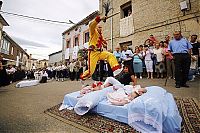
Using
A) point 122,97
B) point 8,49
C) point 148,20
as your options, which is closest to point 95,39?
point 122,97

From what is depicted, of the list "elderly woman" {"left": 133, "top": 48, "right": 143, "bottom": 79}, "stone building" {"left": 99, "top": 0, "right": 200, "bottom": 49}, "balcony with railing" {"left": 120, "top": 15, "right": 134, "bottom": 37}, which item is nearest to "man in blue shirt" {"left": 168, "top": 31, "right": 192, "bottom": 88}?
"elderly woman" {"left": 133, "top": 48, "right": 143, "bottom": 79}

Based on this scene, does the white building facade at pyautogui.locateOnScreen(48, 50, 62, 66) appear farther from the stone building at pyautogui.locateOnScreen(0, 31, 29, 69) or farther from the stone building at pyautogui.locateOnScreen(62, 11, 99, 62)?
the stone building at pyautogui.locateOnScreen(0, 31, 29, 69)

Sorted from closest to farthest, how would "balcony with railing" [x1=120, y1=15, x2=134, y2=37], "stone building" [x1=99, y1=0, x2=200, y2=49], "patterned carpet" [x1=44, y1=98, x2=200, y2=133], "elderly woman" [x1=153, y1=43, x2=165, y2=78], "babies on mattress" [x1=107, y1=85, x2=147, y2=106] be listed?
"patterned carpet" [x1=44, y1=98, x2=200, y2=133] < "babies on mattress" [x1=107, y1=85, x2=147, y2=106] < "elderly woman" [x1=153, y1=43, x2=165, y2=78] < "stone building" [x1=99, y1=0, x2=200, y2=49] < "balcony with railing" [x1=120, y1=15, x2=134, y2=37]

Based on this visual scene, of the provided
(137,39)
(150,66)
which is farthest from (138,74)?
(137,39)

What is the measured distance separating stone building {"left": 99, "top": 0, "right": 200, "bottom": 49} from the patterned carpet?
6.35 metres

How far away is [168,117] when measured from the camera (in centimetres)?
213

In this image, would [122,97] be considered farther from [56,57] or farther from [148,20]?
[56,57]

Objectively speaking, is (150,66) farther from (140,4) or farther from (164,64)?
(140,4)

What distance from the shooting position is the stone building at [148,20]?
8.31 meters

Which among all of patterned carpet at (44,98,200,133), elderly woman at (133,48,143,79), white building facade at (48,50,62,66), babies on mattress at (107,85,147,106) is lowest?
patterned carpet at (44,98,200,133)

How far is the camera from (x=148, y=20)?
10.2 m

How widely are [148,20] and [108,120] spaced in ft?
29.0

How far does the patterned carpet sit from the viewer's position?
2.29 meters

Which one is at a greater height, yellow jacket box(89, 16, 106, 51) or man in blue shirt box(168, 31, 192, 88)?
yellow jacket box(89, 16, 106, 51)
